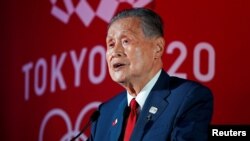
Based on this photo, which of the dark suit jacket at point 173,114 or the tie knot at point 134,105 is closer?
the dark suit jacket at point 173,114

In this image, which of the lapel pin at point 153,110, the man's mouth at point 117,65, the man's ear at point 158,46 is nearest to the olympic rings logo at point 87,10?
the man's ear at point 158,46

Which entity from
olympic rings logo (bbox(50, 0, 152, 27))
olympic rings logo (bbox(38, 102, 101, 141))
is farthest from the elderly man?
olympic rings logo (bbox(38, 102, 101, 141))

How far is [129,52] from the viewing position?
1.65m

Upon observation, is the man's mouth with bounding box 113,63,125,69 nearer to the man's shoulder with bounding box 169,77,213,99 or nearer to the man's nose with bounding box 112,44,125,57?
the man's nose with bounding box 112,44,125,57

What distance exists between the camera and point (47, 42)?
115 inches

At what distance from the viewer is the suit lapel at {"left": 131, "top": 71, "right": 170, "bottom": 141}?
4.99 feet

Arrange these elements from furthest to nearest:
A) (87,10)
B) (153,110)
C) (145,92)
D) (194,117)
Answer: (87,10)
(145,92)
(153,110)
(194,117)

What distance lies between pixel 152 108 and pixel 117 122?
179 millimetres

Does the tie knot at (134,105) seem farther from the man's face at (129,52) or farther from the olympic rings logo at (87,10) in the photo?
the olympic rings logo at (87,10)

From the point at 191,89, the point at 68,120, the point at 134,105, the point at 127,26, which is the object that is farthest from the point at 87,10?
the point at 191,89

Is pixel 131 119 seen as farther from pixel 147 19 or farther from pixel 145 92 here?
pixel 147 19

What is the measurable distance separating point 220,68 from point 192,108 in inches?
28.7

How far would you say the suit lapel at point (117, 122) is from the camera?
1638mm

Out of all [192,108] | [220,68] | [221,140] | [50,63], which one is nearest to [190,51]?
[220,68]
